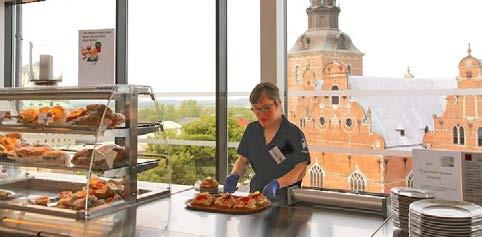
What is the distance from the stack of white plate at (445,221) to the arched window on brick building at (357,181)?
2528mm

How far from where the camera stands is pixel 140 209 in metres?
1.96

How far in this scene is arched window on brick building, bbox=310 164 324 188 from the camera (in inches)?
160

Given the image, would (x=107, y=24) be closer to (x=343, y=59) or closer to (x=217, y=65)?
(x=217, y=65)

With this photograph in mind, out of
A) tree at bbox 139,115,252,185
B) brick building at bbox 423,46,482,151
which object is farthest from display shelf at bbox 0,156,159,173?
brick building at bbox 423,46,482,151

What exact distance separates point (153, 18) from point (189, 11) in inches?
16.5

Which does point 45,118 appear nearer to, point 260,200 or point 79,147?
point 79,147

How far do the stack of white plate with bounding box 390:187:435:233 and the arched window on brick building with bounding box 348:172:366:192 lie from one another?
91.5 inches

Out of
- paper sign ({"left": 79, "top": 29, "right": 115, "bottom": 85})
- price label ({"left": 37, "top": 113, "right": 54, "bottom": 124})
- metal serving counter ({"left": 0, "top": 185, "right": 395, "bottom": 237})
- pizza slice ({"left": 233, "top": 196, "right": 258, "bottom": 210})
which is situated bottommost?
metal serving counter ({"left": 0, "top": 185, "right": 395, "bottom": 237})

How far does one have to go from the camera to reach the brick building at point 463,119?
3.40m

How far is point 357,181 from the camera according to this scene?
12.9ft

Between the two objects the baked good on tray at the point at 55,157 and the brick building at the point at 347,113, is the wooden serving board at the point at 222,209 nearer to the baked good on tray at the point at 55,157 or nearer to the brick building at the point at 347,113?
the baked good on tray at the point at 55,157

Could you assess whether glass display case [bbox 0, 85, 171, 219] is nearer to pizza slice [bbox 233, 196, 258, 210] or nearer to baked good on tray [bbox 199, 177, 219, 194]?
baked good on tray [bbox 199, 177, 219, 194]

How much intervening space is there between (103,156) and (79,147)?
0.30m

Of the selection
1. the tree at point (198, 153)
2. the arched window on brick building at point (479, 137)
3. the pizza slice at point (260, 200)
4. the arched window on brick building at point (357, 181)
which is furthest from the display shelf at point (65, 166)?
the arched window on brick building at point (479, 137)
